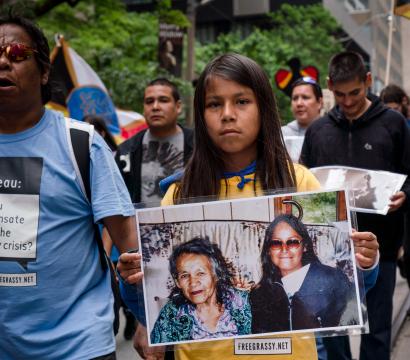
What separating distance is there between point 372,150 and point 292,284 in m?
2.65

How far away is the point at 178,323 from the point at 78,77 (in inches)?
361

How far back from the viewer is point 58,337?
2.75 metres

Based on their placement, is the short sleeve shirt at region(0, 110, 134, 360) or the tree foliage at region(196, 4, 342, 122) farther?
the tree foliage at region(196, 4, 342, 122)

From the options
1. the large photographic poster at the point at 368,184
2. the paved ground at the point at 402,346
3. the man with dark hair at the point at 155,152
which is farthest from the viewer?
the paved ground at the point at 402,346

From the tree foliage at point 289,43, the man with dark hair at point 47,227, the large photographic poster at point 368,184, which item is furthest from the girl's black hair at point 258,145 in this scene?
the tree foliage at point 289,43

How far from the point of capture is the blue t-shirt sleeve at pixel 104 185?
112 inches

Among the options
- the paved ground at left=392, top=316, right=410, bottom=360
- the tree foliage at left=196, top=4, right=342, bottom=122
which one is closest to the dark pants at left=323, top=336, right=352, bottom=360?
the paved ground at left=392, top=316, right=410, bottom=360

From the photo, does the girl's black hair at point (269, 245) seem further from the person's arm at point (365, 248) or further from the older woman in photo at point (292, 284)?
the person's arm at point (365, 248)

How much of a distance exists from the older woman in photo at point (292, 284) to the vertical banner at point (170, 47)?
46.3 feet

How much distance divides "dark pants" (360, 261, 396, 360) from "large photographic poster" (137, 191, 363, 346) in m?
2.65

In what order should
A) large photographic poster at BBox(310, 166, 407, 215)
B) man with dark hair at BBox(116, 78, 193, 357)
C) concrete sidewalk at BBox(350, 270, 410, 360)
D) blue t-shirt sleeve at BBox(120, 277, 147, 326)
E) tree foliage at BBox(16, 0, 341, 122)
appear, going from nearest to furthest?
1. blue t-shirt sleeve at BBox(120, 277, 147, 326)
2. large photographic poster at BBox(310, 166, 407, 215)
3. man with dark hair at BBox(116, 78, 193, 357)
4. concrete sidewalk at BBox(350, 270, 410, 360)
5. tree foliage at BBox(16, 0, 341, 122)

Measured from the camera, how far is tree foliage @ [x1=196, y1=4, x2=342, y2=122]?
35969 millimetres

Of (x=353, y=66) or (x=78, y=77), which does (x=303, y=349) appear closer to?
Answer: (x=353, y=66)

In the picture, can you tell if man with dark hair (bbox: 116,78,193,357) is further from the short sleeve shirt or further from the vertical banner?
the vertical banner
